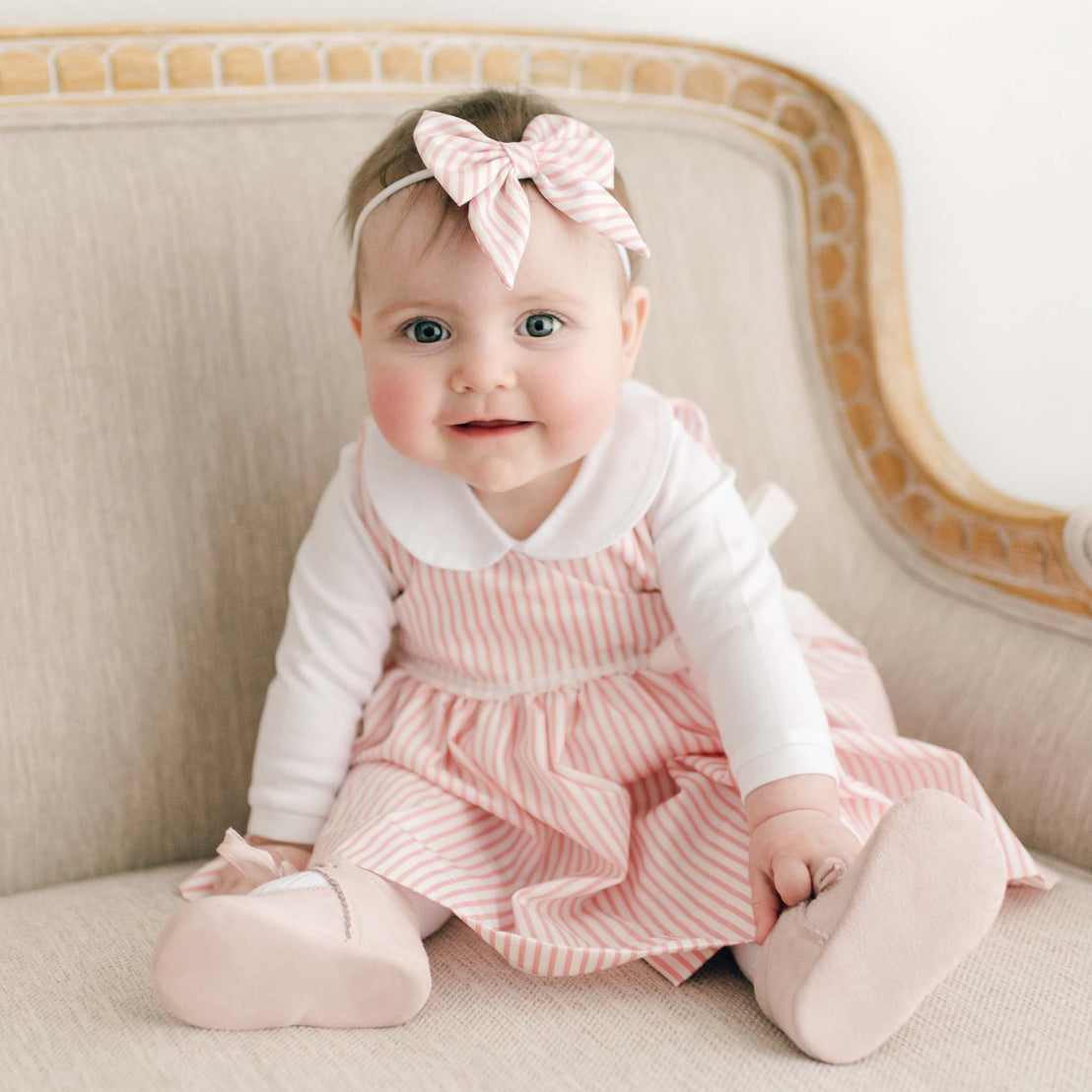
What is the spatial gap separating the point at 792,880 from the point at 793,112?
34.1 inches

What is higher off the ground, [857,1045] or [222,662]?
[222,662]

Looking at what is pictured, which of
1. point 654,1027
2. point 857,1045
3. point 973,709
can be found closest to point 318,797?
point 654,1027

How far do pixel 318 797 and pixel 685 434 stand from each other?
0.44 metres

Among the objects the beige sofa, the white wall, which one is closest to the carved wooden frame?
the beige sofa

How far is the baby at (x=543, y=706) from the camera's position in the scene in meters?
0.73

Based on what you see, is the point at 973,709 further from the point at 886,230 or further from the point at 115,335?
the point at 115,335

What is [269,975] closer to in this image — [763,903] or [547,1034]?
[547,1034]

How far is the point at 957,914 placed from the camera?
705 millimetres

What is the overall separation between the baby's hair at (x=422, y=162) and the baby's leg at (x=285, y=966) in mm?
479

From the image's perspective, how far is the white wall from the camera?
144 centimetres

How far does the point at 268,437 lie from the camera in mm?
1103

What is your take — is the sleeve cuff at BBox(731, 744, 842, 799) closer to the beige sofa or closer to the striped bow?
the beige sofa

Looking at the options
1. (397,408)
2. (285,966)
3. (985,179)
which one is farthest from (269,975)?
(985,179)

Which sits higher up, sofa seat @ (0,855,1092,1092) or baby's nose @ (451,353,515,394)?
baby's nose @ (451,353,515,394)
